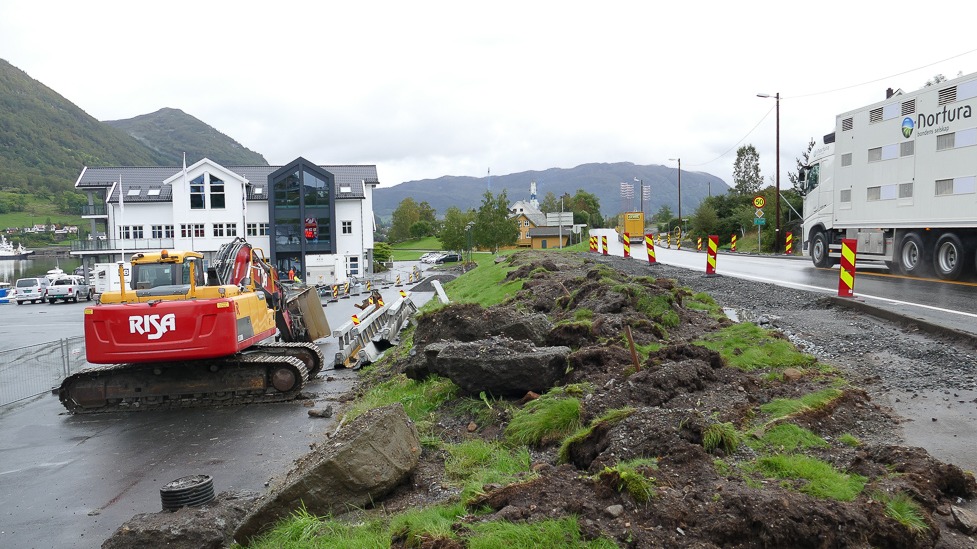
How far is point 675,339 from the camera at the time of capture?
10.0 metres

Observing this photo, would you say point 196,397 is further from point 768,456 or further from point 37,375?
point 768,456

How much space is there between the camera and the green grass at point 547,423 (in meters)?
6.55

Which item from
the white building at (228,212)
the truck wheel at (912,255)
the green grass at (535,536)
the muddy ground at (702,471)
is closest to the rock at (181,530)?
the muddy ground at (702,471)

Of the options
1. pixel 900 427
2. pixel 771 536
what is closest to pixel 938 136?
pixel 900 427

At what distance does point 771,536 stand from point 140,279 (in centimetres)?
1275

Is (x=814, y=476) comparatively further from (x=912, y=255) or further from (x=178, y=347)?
(x=912, y=255)

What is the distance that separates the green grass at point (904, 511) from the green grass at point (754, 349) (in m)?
3.42

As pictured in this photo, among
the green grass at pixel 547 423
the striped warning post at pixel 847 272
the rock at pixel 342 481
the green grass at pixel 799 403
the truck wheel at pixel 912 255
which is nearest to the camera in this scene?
the rock at pixel 342 481

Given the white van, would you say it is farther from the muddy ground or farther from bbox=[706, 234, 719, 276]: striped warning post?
the muddy ground

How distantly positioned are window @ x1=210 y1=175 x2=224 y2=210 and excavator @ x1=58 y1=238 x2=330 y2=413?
171 ft

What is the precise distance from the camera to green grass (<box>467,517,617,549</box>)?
4.25 metres

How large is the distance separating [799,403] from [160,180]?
6895 centimetres

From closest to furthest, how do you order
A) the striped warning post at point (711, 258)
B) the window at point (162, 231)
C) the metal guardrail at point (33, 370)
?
the metal guardrail at point (33, 370), the striped warning post at point (711, 258), the window at point (162, 231)

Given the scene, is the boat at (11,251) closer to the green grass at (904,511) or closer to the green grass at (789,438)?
the green grass at (789,438)
